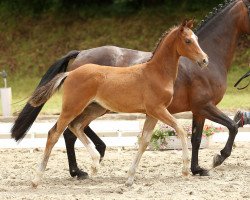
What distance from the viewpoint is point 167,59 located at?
8094 millimetres

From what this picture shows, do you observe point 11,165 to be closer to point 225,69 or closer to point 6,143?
point 6,143

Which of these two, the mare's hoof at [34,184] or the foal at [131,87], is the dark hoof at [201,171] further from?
the mare's hoof at [34,184]

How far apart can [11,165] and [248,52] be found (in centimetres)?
1228

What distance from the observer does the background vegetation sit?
71.5 ft

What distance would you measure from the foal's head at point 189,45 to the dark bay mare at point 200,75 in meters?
0.85

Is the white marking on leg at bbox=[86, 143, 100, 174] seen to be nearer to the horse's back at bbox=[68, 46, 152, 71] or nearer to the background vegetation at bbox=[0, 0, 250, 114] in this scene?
the horse's back at bbox=[68, 46, 152, 71]

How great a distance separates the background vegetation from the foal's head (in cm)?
1258

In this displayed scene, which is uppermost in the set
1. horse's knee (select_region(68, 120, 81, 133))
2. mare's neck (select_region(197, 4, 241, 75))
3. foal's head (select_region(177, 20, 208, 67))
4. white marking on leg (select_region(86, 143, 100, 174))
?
foal's head (select_region(177, 20, 208, 67))

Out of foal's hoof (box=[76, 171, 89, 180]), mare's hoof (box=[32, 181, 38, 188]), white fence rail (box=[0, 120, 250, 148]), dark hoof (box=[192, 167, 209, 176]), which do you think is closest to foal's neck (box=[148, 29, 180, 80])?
dark hoof (box=[192, 167, 209, 176])

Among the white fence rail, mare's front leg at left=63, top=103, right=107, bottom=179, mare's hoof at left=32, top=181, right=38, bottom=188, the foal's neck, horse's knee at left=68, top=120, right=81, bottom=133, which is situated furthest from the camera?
the white fence rail

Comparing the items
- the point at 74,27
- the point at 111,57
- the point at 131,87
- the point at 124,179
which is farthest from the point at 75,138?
the point at 74,27

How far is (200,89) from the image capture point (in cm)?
872

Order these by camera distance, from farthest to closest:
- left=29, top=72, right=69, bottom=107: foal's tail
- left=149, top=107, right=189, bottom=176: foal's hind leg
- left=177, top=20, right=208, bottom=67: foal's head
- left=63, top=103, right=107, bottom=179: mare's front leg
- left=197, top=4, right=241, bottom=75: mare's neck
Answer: left=197, top=4, right=241, bottom=75: mare's neck → left=63, top=103, right=107, bottom=179: mare's front leg → left=29, top=72, right=69, bottom=107: foal's tail → left=177, top=20, right=208, bottom=67: foal's head → left=149, top=107, right=189, bottom=176: foal's hind leg

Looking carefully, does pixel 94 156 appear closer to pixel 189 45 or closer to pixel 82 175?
pixel 82 175
